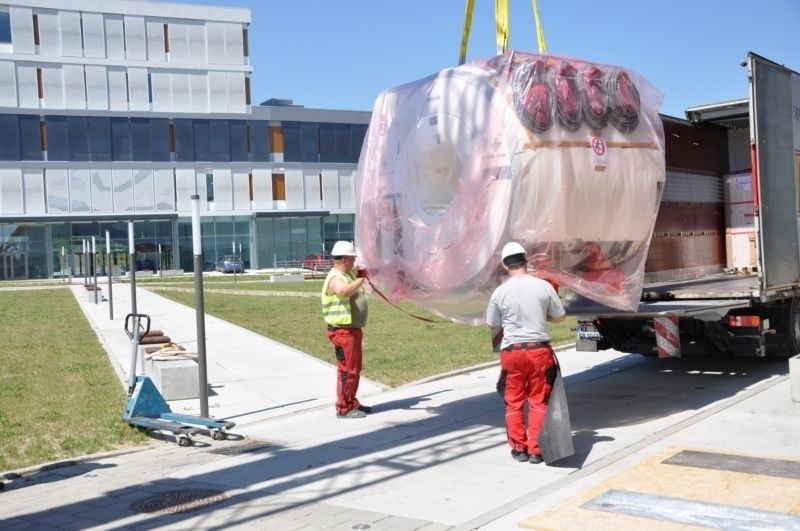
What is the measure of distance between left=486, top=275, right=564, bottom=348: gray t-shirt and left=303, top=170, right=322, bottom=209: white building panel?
196ft

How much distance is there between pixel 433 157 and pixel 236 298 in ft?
77.7

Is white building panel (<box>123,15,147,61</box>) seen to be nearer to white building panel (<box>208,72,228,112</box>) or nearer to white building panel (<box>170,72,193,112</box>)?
white building panel (<box>170,72,193,112</box>)

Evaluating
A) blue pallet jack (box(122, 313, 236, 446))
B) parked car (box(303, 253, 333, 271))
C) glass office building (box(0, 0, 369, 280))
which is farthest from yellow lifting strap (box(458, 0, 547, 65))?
glass office building (box(0, 0, 369, 280))

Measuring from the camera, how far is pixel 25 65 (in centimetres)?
5803

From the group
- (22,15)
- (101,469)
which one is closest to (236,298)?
(101,469)

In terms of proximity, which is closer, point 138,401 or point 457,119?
point 457,119

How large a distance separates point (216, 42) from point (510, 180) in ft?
195

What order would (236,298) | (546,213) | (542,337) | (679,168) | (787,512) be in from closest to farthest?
(787,512) → (542,337) → (546,213) → (679,168) → (236,298)

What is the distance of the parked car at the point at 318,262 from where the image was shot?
5806 cm

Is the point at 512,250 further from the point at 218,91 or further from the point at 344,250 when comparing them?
the point at 218,91

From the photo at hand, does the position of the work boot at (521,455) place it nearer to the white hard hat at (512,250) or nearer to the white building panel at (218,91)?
the white hard hat at (512,250)

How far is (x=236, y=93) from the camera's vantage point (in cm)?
6369

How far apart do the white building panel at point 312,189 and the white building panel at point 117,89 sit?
44.4 feet

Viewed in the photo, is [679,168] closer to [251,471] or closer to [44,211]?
[251,471]
